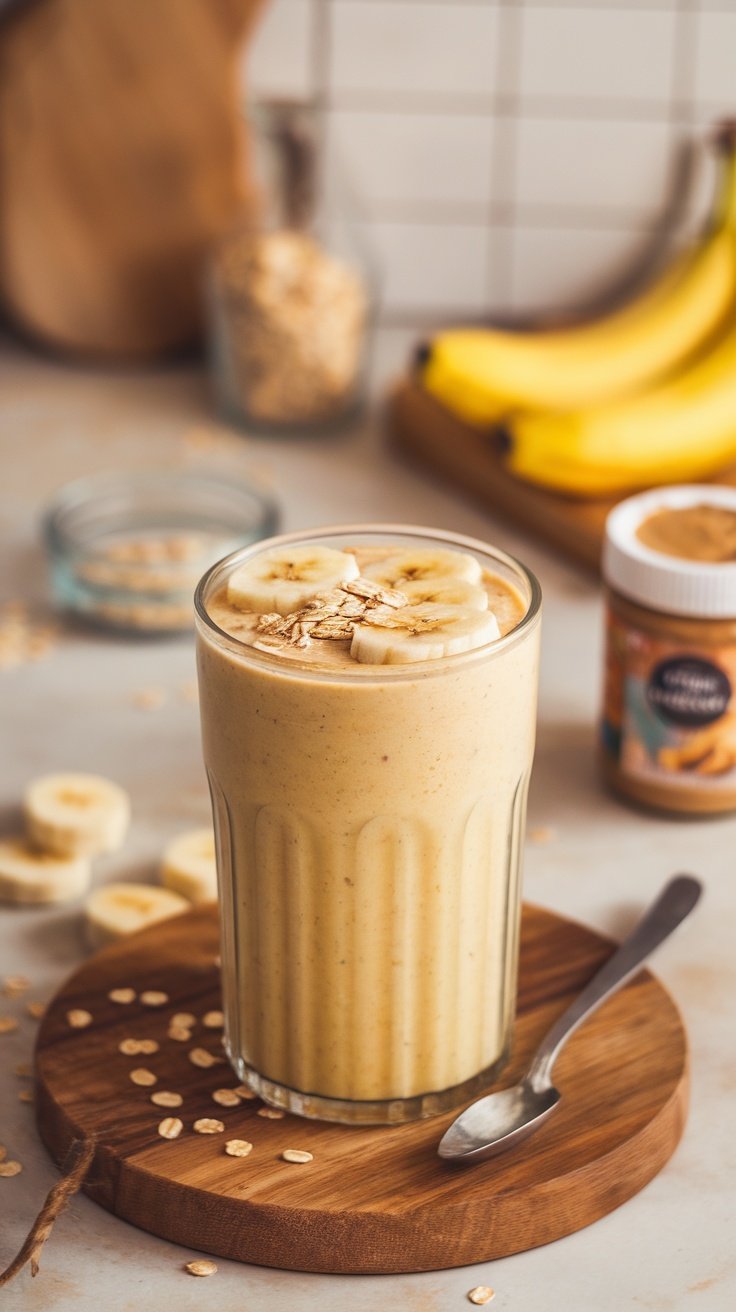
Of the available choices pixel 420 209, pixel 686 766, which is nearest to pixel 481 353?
pixel 420 209

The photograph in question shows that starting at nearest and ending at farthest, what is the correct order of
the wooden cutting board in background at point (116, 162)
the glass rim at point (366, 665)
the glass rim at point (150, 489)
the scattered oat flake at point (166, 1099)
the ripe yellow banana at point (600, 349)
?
the glass rim at point (366, 665) → the scattered oat flake at point (166, 1099) → the glass rim at point (150, 489) → the ripe yellow banana at point (600, 349) → the wooden cutting board in background at point (116, 162)

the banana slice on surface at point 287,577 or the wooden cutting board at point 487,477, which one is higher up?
the banana slice on surface at point 287,577

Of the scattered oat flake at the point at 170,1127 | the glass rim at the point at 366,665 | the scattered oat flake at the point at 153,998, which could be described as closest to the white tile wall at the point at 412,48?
the glass rim at the point at 366,665

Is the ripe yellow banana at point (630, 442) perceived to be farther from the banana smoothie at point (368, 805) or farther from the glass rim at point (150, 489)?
the banana smoothie at point (368, 805)

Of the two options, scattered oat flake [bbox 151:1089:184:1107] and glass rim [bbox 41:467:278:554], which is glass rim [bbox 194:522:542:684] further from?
glass rim [bbox 41:467:278:554]

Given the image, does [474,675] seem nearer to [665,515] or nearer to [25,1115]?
[25,1115]
